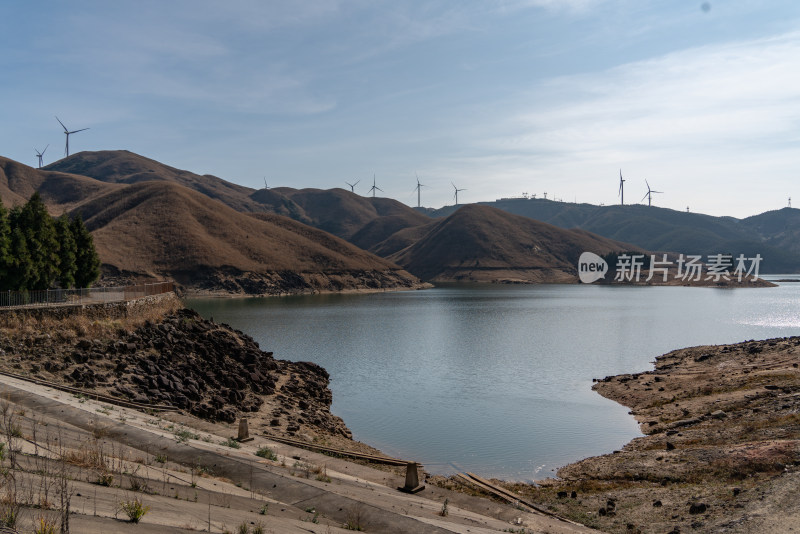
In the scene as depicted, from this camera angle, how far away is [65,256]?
2010 inches

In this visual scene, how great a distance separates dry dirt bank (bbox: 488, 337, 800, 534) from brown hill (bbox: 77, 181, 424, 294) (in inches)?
4976

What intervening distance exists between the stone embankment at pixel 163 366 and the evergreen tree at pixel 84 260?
69.5 feet

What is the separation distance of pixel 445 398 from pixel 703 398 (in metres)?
14.9

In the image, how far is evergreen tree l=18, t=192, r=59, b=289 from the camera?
43.5 metres

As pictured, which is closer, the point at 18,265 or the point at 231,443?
the point at 231,443

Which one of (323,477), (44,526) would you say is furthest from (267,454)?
(44,526)

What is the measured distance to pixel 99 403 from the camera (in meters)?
20.4

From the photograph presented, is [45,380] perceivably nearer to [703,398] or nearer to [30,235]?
[30,235]

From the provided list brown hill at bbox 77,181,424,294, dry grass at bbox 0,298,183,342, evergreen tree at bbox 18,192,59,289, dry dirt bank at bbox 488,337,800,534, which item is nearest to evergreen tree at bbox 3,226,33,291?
evergreen tree at bbox 18,192,59,289

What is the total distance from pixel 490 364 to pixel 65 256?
39.6 m

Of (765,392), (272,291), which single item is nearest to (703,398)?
(765,392)

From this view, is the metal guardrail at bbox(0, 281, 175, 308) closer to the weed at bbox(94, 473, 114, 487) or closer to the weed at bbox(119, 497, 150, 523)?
the weed at bbox(94, 473, 114, 487)

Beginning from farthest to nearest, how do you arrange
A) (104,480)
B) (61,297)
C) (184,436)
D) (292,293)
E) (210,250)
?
(210,250), (292,293), (61,297), (184,436), (104,480)

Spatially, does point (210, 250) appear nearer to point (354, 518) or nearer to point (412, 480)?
point (412, 480)
